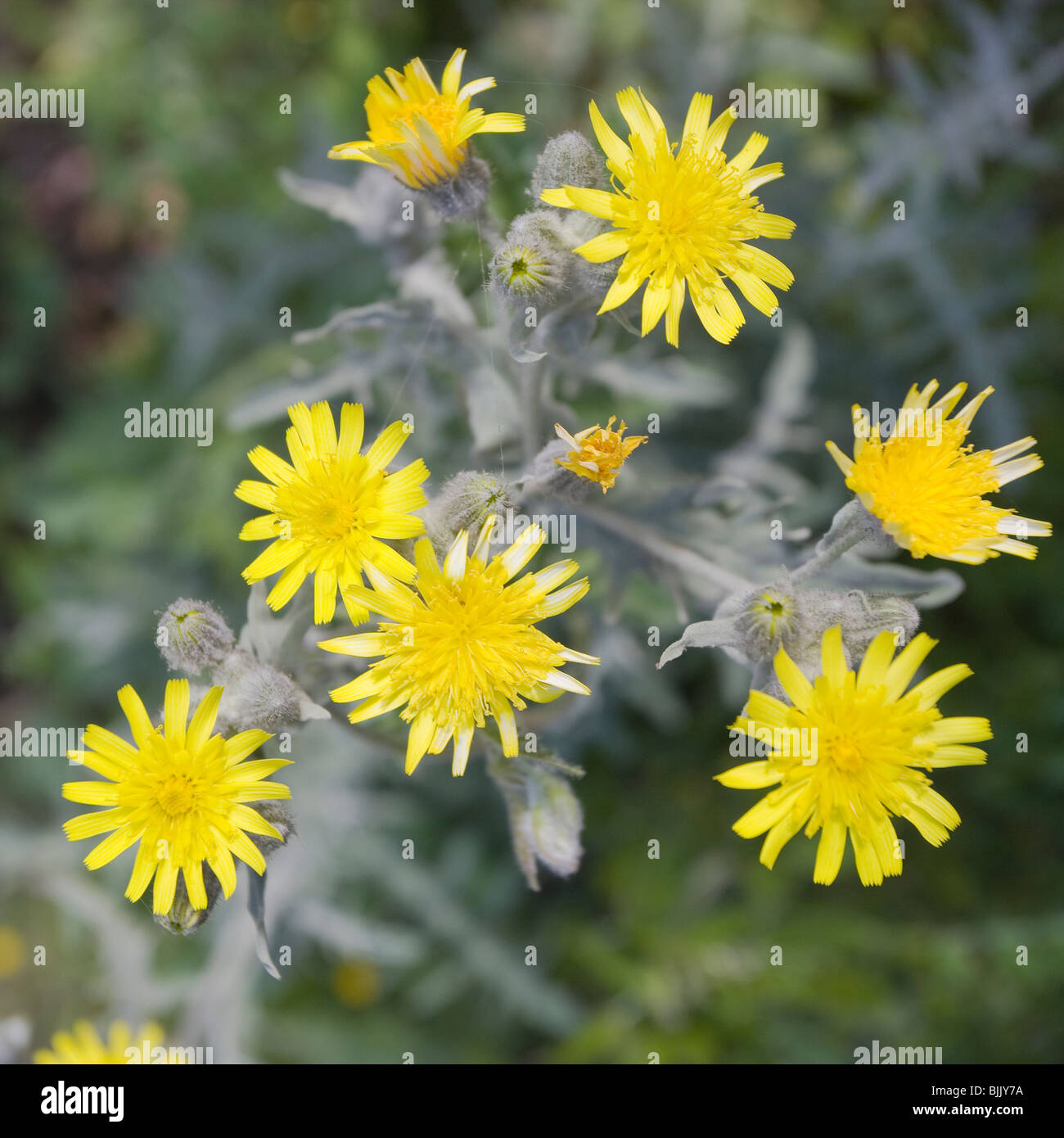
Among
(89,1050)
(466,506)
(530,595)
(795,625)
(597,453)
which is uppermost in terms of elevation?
(597,453)

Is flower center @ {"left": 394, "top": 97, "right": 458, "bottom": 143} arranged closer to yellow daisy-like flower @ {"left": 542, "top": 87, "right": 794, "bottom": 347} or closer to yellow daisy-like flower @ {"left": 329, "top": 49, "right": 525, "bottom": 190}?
yellow daisy-like flower @ {"left": 329, "top": 49, "right": 525, "bottom": 190}

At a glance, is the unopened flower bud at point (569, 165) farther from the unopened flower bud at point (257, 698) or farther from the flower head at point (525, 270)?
the unopened flower bud at point (257, 698)

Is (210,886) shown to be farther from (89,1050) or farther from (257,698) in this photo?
(89,1050)

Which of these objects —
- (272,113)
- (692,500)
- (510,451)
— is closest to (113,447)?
(272,113)

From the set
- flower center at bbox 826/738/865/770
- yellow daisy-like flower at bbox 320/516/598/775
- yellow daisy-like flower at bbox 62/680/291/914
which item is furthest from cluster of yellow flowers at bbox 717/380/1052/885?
yellow daisy-like flower at bbox 62/680/291/914

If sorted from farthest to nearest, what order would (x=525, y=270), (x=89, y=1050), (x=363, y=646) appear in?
(x=89, y=1050) → (x=363, y=646) → (x=525, y=270)

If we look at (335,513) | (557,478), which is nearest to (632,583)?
(557,478)

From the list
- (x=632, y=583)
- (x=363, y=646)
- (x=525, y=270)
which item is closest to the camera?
(x=525, y=270)
